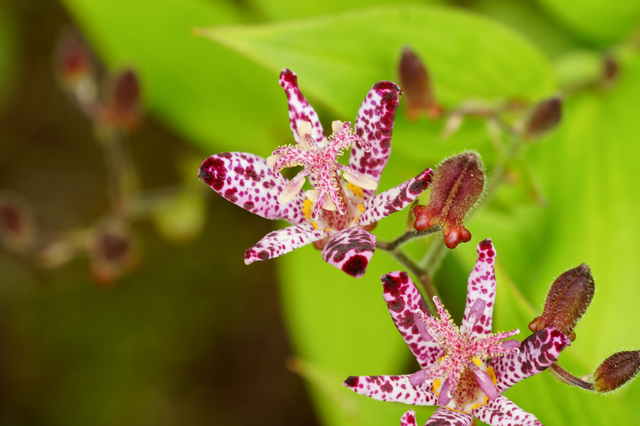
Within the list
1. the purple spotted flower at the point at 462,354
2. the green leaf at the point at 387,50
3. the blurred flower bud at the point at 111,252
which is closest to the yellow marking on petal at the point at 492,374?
the purple spotted flower at the point at 462,354

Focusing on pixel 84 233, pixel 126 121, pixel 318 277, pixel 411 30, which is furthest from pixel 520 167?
pixel 84 233

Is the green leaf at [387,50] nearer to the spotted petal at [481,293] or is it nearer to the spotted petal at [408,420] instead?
the spotted petal at [481,293]

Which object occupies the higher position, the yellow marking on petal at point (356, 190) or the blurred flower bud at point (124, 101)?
the blurred flower bud at point (124, 101)

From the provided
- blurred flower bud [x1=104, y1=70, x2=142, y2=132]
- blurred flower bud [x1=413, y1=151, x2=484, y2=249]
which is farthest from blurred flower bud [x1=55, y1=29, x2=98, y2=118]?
blurred flower bud [x1=413, y1=151, x2=484, y2=249]

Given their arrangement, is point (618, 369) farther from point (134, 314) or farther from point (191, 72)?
point (134, 314)

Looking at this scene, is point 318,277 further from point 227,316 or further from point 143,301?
point 143,301
